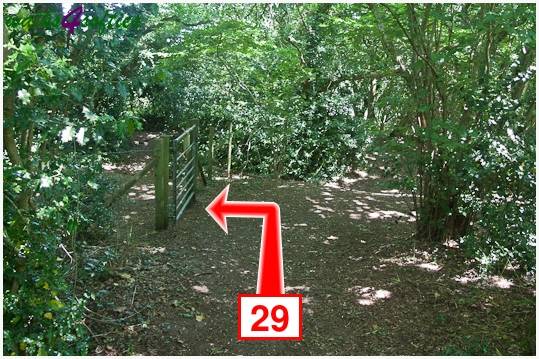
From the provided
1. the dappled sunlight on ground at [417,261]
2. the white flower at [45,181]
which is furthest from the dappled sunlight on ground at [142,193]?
the white flower at [45,181]

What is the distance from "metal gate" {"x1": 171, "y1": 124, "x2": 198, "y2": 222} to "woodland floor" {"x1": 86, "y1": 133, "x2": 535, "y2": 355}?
30 cm

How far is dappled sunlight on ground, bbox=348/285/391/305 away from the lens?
483 centimetres

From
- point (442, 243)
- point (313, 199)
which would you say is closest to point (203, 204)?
point (313, 199)

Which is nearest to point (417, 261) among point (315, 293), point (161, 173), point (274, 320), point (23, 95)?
point (315, 293)

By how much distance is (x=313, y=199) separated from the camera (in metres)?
9.46

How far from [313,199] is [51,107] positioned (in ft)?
21.1

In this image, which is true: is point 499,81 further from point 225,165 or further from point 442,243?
point 225,165

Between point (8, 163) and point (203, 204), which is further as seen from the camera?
point (203, 204)

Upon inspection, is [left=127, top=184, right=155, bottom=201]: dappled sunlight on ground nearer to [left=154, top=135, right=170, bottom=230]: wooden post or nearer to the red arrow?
the red arrow

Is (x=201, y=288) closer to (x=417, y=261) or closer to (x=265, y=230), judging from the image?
(x=265, y=230)

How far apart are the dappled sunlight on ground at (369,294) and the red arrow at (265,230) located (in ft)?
2.43

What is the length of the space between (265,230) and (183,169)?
1843mm

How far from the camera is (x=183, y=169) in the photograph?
7422mm

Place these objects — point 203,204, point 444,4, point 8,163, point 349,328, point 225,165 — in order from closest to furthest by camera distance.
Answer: point 8,163 < point 349,328 < point 444,4 < point 203,204 < point 225,165
